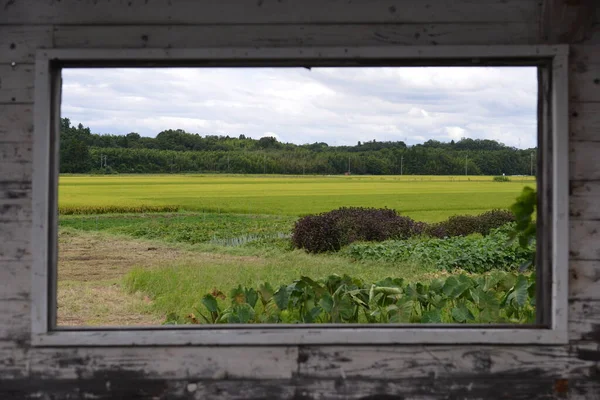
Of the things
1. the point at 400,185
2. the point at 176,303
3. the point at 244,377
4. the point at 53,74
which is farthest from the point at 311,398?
the point at 400,185

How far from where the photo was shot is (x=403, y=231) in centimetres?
1159

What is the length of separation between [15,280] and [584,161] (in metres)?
2.24

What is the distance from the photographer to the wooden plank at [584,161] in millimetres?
2605

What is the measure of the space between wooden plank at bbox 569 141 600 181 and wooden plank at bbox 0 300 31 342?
2163mm

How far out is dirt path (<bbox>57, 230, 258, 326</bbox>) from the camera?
794cm

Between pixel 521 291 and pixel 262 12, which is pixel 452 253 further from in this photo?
pixel 262 12

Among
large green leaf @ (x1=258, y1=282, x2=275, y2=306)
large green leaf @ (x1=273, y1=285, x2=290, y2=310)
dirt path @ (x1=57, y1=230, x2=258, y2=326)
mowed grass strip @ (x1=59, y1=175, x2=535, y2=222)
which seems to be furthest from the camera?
mowed grass strip @ (x1=59, y1=175, x2=535, y2=222)

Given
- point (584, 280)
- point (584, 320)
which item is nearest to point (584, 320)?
point (584, 320)

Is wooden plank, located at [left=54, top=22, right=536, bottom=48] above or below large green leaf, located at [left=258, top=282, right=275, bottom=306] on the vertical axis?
above

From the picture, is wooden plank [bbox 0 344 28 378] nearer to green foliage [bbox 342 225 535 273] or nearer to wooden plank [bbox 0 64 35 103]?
wooden plank [bbox 0 64 35 103]

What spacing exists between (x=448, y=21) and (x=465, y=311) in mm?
2455

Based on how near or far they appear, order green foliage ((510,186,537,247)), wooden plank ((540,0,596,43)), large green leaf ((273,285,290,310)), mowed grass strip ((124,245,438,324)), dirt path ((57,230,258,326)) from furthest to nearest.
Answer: mowed grass strip ((124,245,438,324)) → dirt path ((57,230,258,326)) → large green leaf ((273,285,290,310)) → green foliage ((510,186,537,247)) → wooden plank ((540,0,596,43))

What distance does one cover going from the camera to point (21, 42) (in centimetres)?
264

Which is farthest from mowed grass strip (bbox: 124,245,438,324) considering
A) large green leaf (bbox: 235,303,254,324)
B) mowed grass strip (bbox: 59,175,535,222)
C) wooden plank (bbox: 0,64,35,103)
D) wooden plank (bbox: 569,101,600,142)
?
wooden plank (bbox: 569,101,600,142)
